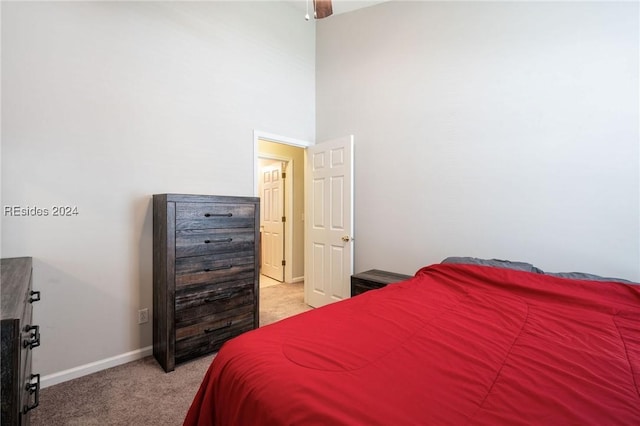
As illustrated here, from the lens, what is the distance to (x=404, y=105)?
2873 mm

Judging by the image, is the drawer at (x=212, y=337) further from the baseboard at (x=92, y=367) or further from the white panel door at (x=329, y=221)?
the white panel door at (x=329, y=221)

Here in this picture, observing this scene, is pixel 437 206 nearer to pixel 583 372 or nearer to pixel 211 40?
pixel 583 372

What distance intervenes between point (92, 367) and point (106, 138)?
5.70ft

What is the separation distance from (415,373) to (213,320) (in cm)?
196

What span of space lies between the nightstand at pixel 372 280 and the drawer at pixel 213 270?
99 cm

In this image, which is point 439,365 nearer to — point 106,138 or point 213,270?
point 213,270

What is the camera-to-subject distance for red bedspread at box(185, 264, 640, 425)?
0.74 meters

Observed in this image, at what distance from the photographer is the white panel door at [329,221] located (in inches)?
126

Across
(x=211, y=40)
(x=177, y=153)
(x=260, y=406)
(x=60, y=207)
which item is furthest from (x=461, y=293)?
(x=211, y=40)

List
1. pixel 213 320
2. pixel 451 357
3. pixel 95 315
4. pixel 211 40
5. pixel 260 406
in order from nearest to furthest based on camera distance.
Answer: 1. pixel 260 406
2. pixel 451 357
3. pixel 95 315
4. pixel 213 320
5. pixel 211 40

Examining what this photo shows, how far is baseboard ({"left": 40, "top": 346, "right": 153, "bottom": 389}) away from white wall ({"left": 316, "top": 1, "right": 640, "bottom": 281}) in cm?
225

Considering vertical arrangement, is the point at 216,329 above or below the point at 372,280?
below

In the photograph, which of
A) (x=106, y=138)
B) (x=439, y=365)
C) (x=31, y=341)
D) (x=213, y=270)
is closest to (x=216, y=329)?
(x=213, y=270)

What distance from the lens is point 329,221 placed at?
11.1 ft
